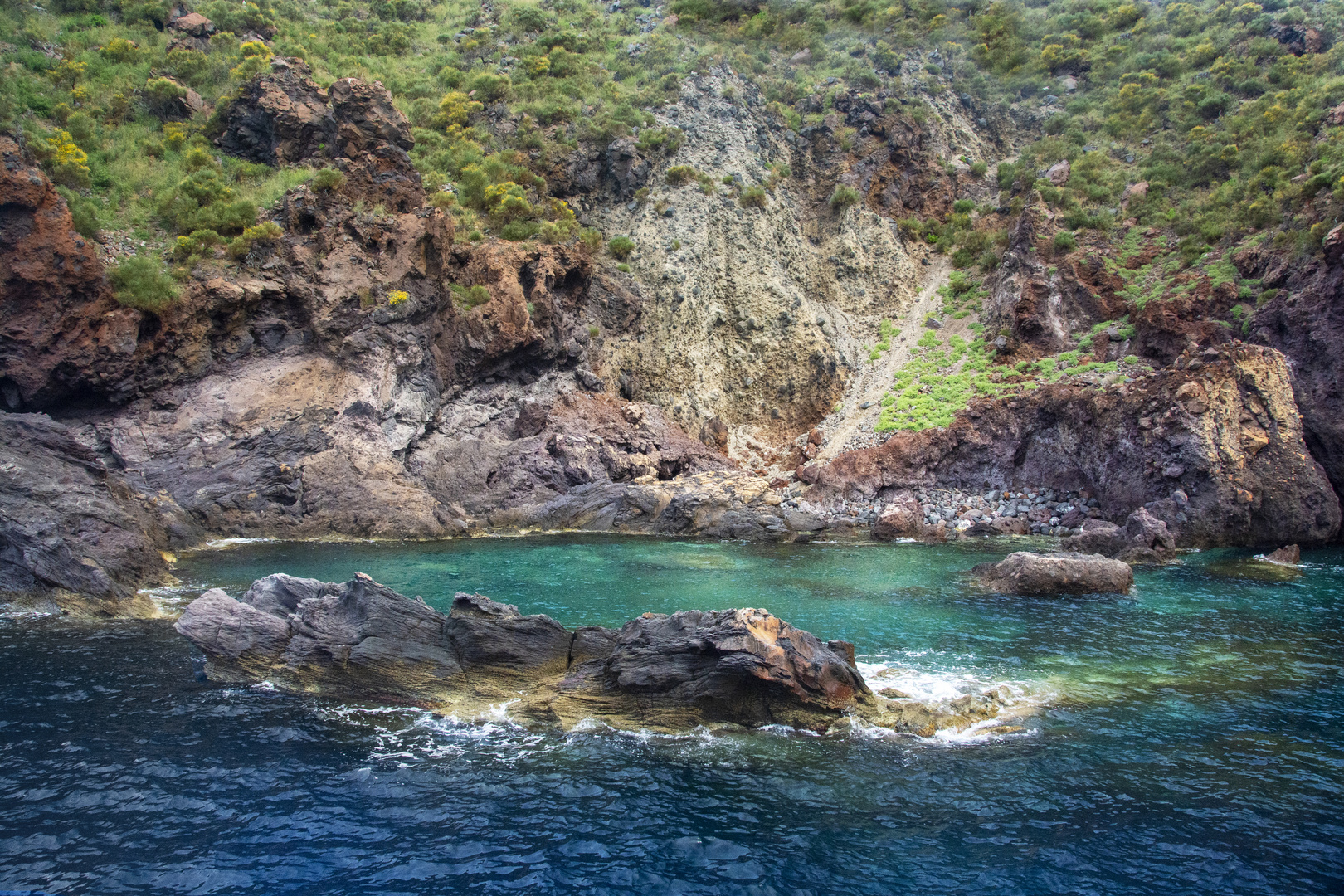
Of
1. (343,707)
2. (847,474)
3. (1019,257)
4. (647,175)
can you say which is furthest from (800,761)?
(647,175)

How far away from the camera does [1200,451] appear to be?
2506 centimetres

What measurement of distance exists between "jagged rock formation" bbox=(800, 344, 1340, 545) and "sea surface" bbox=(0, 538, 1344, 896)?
10728 millimetres

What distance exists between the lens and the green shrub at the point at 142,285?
29.3 m

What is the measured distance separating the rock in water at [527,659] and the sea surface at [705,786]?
586 millimetres

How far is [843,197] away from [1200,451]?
102 feet

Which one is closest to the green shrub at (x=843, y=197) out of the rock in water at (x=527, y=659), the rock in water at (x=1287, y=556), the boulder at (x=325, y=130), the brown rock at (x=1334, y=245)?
the boulder at (x=325, y=130)

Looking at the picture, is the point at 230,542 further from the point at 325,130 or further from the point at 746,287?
the point at 746,287

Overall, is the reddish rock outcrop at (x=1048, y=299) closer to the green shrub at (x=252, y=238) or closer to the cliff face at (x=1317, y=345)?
the cliff face at (x=1317, y=345)

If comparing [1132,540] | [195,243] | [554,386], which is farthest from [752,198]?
[1132,540]

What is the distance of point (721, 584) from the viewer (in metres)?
21.2

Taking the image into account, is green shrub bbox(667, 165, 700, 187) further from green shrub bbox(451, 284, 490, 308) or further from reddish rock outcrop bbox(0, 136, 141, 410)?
reddish rock outcrop bbox(0, 136, 141, 410)

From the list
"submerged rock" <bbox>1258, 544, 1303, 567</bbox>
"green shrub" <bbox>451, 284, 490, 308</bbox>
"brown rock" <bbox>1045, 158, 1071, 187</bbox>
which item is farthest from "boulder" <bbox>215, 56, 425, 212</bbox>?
"brown rock" <bbox>1045, 158, 1071, 187</bbox>

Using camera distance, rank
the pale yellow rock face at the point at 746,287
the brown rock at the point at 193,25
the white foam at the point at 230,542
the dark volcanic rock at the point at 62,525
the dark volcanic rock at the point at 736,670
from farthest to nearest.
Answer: the brown rock at the point at 193,25, the pale yellow rock face at the point at 746,287, the white foam at the point at 230,542, the dark volcanic rock at the point at 62,525, the dark volcanic rock at the point at 736,670

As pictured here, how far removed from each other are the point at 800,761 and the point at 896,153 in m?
50.8
